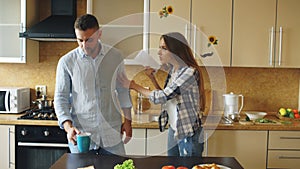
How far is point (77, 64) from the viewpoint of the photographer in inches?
86.6

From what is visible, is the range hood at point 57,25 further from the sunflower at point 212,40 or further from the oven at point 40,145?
the sunflower at point 212,40

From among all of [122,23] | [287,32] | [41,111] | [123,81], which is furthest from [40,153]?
[287,32]

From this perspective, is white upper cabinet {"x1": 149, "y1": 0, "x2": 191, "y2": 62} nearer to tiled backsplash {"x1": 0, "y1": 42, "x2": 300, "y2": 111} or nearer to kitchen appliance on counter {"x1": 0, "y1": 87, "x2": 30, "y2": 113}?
tiled backsplash {"x1": 0, "y1": 42, "x2": 300, "y2": 111}

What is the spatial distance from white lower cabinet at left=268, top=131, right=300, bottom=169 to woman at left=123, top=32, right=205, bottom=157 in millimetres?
842

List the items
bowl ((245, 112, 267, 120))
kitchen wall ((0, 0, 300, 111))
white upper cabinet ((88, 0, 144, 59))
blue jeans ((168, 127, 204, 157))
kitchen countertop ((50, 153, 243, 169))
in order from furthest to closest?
kitchen wall ((0, 0, 300, 111)) < white upper cabinet ((88, 0, 144, 59)) < bowl ((245, 112, 267, 120)) < blue jeans ((168, 127, 204, 157)) < kitchen countertop ((50, 153, 243, 169))

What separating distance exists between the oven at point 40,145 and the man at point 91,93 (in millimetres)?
676

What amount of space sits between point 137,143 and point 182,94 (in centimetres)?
83

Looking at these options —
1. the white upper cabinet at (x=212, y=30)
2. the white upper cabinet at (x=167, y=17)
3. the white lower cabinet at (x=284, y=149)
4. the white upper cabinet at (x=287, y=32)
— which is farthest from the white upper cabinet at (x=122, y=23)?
the white lower cabinet at (x=284, y=149)

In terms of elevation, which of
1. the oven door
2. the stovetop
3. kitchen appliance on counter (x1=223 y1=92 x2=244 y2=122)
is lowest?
the oven door

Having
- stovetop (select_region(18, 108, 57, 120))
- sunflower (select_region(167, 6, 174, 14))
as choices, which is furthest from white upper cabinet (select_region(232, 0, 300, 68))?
stovetop (select_region(18, 108, 57, 120))

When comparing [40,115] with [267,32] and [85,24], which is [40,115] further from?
[267,32]

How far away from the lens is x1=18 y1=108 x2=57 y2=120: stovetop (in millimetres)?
2850

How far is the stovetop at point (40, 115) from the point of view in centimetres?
285

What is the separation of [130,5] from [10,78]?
53.4 inches
